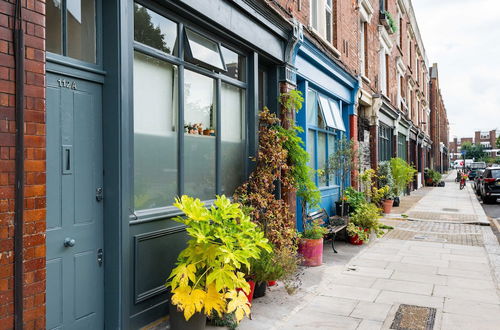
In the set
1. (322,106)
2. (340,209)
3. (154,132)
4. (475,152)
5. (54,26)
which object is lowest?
(340,209)

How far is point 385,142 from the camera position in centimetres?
1877

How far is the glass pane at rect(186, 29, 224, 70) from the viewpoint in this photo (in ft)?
17.2

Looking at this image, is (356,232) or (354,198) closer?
(356,232)

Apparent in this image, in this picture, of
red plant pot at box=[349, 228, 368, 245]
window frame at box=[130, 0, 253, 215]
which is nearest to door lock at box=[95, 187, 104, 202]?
window frame at box=[130, 0, 253, 215]

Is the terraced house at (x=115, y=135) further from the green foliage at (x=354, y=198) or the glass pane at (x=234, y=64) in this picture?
the green foliage at (x=354, y=198)

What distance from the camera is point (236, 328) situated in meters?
4.46

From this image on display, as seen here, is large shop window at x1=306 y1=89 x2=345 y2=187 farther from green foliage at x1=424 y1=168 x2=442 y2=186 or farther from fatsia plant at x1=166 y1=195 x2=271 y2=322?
green foliage at x1=424 y1=168 x2=442 y2=186

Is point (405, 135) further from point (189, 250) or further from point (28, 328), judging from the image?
point (28, 328)

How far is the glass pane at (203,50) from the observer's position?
524cm

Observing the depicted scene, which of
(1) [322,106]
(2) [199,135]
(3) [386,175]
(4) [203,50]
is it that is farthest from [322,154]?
(3) [386,175]

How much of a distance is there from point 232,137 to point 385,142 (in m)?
14.0

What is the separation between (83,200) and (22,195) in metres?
0.92

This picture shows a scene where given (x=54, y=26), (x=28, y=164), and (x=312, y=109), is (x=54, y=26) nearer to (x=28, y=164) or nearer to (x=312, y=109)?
(x=28, y=164)

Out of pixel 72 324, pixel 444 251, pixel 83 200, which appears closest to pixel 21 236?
pixel 83 200
